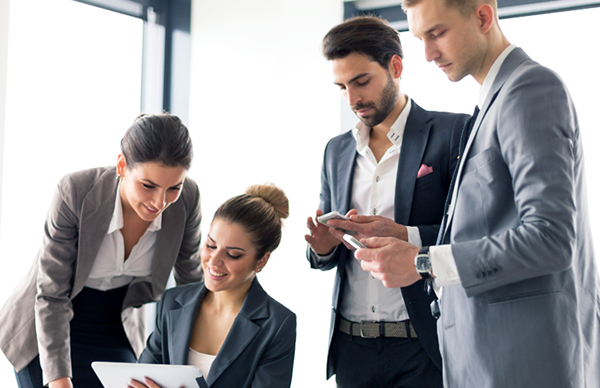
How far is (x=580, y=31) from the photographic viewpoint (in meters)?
2.54

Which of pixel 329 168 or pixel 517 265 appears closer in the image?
pixel 517 265

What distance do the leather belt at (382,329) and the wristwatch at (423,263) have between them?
47 cm

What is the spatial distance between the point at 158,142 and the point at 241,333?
2.21 ft

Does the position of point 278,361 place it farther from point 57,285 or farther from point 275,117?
point 275,117

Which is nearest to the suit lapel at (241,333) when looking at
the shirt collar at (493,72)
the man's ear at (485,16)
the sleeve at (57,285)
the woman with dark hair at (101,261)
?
the woman with dark hair at (101,261)

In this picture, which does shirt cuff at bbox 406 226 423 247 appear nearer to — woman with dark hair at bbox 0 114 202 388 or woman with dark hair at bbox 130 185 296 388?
woman with dark hair at bbox 130 185 296 388

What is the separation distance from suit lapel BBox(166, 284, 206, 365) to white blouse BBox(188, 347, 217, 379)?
1.2 inches

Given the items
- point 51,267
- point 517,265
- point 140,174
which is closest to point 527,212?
point 517,265

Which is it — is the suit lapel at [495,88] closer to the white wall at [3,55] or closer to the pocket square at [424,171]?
the pocket square at [424,171]


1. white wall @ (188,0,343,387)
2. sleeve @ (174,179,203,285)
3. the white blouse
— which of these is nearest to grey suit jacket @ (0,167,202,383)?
sleeve @ (174,179,203,285)

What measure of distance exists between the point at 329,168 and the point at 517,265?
0.90 meters

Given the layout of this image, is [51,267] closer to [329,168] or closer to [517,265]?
[329,168]

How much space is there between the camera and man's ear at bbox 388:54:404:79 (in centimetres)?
175

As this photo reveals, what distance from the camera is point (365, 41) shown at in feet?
5.59
